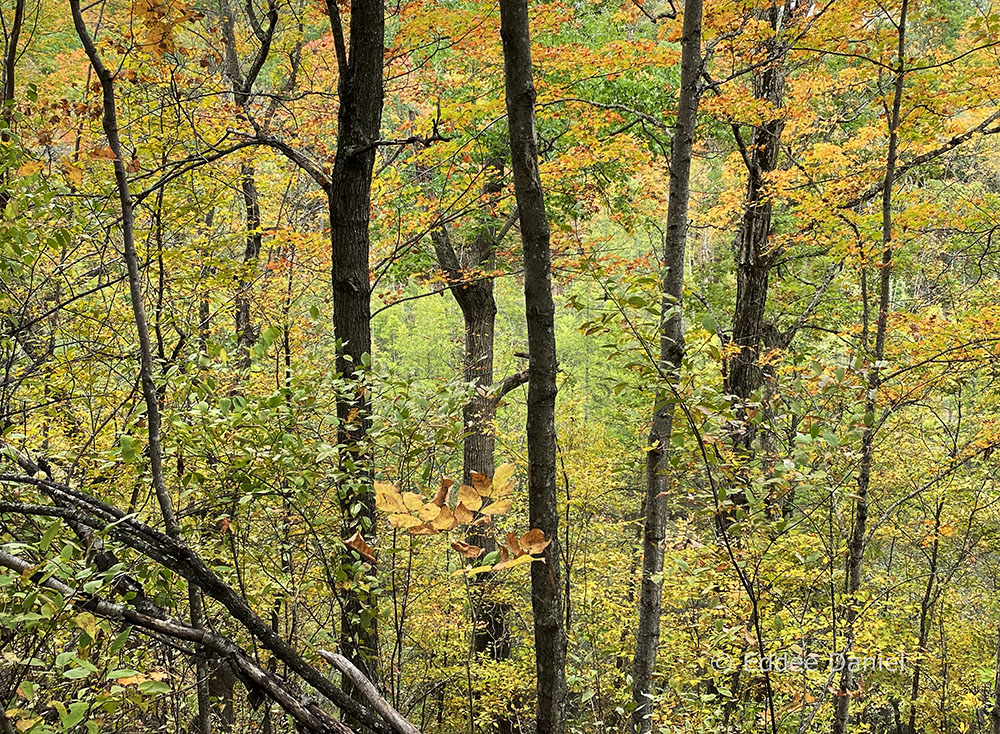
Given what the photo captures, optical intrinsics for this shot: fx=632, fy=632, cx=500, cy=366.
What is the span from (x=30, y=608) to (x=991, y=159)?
71.2ft

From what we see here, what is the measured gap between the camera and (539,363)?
2078 millimetres

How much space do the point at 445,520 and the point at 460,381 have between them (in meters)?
1.36

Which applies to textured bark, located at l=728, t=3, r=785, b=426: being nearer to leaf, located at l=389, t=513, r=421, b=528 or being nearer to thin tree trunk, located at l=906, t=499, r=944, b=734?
thin tree trunk, located at l=906, t=499, r=944, b=734

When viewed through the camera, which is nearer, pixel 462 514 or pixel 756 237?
pixel 462 514

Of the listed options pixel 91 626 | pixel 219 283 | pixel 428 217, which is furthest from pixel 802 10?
pixel 91 626

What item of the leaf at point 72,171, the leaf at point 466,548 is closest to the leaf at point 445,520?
the leaf at point 466,548

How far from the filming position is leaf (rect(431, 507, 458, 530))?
4.35 feet

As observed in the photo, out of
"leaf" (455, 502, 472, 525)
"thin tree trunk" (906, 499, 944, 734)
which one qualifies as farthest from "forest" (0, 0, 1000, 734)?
"thin tree trunk" (906, 499, 944, 734)

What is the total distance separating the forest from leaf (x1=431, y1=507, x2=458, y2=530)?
0.6 inches

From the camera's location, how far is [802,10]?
20.7 feet

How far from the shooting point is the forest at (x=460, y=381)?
6.71 feet

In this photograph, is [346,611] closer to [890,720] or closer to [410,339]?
[890,720]

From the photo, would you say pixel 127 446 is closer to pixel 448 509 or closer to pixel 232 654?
pixel 232 654

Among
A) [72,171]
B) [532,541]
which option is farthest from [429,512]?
[72,171]
